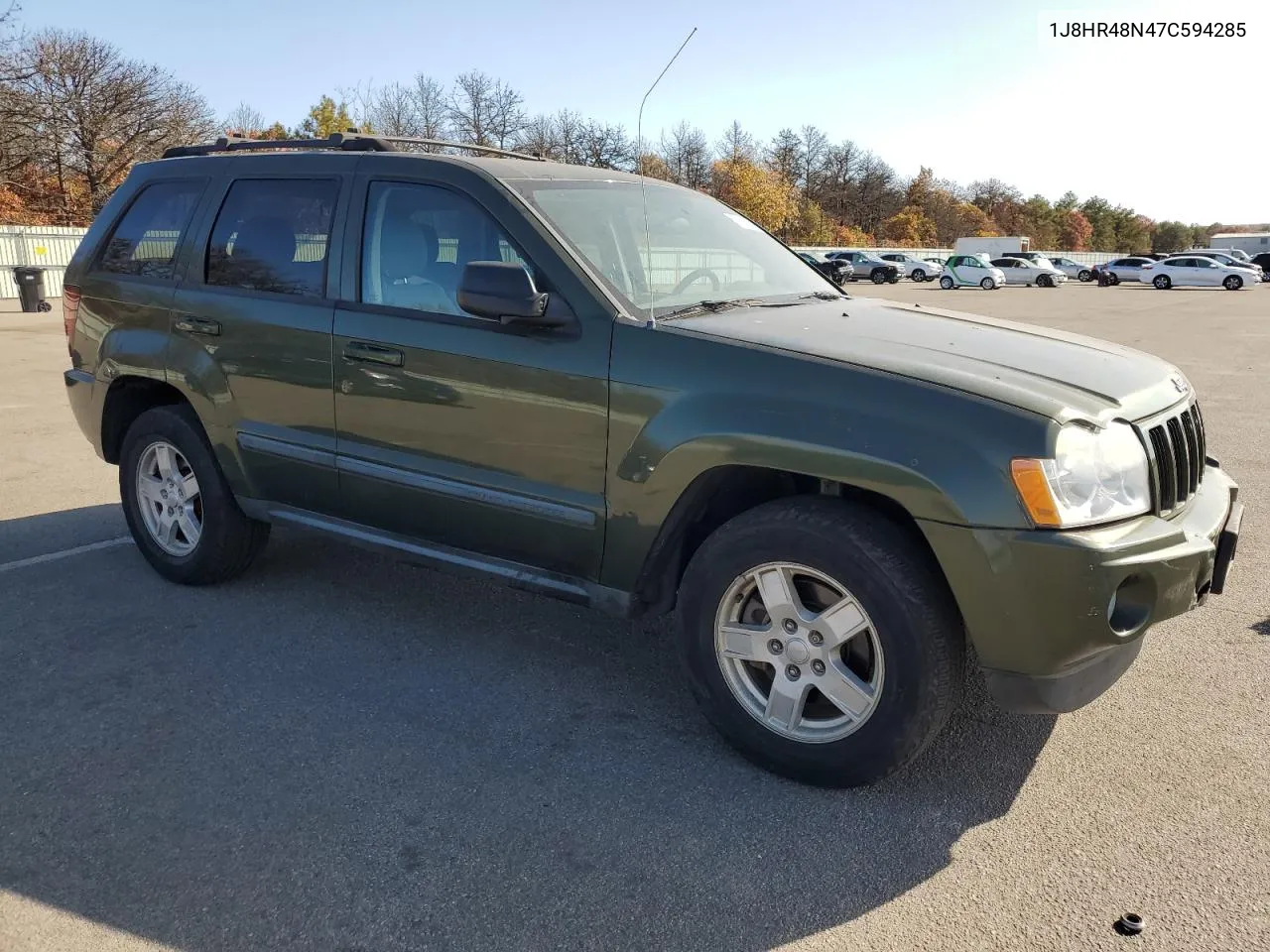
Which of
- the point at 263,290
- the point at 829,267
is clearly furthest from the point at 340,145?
the point at 829,267

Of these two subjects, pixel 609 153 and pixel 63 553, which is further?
pixel 609 153

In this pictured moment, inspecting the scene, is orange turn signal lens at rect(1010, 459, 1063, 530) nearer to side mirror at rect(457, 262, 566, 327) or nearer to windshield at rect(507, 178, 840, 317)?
windshield at rect(507, 178, 840, 317)

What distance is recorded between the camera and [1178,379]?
11.9 feet

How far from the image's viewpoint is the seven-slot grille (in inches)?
120

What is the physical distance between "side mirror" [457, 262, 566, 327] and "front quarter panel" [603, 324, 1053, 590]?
0.98 feet

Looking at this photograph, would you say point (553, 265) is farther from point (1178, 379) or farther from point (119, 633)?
point (119, 633)

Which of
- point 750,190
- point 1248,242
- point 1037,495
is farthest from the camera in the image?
point 1248,242

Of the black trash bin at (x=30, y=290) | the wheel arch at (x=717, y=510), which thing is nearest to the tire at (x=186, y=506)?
the wheel arch at (x=717, y=510)

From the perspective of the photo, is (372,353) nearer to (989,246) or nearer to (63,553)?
(63,553)

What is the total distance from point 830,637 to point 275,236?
117 inches

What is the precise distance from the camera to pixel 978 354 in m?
3.32

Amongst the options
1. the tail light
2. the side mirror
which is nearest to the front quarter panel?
the side mirror

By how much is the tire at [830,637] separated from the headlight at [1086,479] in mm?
405

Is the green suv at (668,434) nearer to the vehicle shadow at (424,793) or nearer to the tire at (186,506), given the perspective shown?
the tire at (186,506)
